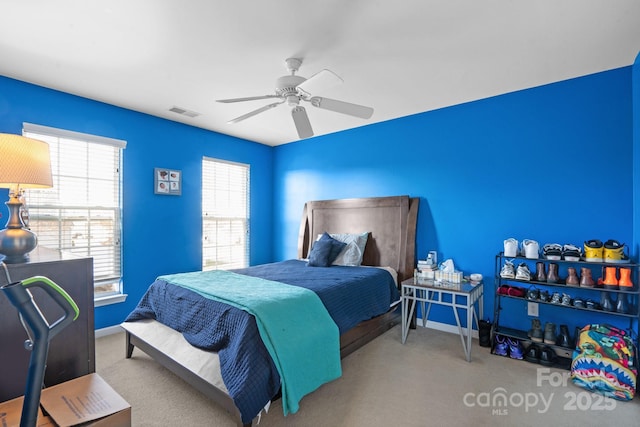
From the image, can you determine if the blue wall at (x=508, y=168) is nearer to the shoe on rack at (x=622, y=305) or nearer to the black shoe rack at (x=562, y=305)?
the black shoe rack at (x=562, y=305)

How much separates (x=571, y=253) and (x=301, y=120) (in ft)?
8.54

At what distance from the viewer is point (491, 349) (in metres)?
3.00

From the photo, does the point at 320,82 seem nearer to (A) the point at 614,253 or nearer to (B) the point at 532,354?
(A) the point at 614,253

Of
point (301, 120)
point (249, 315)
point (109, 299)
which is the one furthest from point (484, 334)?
point (109, 299)

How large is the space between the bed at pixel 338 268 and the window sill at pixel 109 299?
0.86 m

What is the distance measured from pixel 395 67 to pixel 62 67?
9.45 feet

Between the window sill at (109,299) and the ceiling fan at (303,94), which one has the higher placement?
the ceiling fan at (303,94)

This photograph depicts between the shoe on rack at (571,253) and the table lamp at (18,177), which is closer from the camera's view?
the table lamp at (18,177)

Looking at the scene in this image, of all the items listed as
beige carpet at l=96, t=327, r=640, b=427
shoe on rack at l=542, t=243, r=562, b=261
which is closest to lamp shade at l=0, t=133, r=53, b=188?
beige carpet at l=96, t=327, r=640, b=427

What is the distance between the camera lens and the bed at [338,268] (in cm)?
205

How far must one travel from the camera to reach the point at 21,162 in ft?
4.42

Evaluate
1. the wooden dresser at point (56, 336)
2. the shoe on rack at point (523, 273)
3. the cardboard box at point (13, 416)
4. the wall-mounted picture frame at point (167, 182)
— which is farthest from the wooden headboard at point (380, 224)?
the cardboard box at point (13, 416)

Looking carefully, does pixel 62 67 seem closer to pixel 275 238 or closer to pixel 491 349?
pixel 275 238

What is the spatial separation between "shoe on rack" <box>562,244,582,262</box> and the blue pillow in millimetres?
2250
